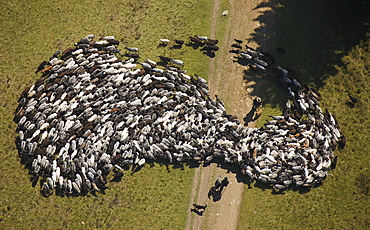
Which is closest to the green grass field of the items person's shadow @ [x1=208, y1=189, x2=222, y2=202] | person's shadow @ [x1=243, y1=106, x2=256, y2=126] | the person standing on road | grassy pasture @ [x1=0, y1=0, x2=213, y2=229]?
grassy pasture @ [x1=0, y1=0, x2=213, y2=229]

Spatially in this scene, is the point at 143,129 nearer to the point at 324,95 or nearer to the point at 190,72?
the point at 190,72

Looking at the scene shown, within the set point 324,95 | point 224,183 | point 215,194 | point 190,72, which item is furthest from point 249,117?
point 324,95

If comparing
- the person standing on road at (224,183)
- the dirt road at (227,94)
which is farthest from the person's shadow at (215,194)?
the person standing on road at (224,183)

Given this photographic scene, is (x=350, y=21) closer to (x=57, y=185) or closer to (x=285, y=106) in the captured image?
(x=285, y=106)

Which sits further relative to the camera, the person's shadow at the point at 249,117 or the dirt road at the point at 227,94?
the person's shadow at the point at 249,117

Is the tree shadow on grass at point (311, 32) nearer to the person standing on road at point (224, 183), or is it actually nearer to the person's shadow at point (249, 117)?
the person's shadow at point (249, 117)

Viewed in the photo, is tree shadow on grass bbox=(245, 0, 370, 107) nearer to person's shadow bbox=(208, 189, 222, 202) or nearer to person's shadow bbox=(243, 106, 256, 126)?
person's shadow bbox=(243, 106, 256, 126)
